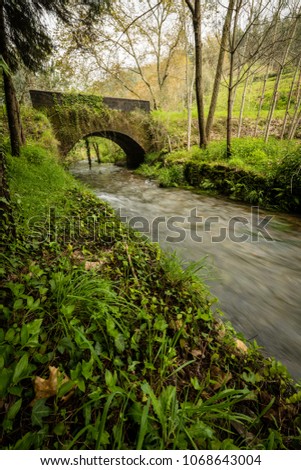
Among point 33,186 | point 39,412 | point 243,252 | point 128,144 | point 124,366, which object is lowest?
point 243,252

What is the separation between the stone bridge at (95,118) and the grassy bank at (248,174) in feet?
14.2

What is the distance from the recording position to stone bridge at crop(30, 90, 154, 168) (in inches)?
374

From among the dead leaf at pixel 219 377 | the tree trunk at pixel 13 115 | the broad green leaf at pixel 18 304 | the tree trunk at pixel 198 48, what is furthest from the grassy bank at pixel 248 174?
the broad green leaf at pixel 18 304

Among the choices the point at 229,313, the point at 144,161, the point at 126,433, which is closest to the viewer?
the point at 126,433

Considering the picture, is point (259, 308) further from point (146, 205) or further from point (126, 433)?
point (146, 205)

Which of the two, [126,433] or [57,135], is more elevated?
[57,135]

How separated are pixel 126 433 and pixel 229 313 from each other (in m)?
1.71

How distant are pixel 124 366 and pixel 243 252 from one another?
10.7ft

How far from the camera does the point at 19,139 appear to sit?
542 centimetres

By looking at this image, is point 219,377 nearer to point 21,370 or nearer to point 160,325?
point 160,325

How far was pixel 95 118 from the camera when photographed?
36.6 ft

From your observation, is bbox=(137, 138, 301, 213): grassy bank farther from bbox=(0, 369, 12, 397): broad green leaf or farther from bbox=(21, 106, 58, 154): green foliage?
bbox=(0, 369, 12, 397): broad green leaf

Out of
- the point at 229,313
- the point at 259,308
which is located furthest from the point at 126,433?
the point at 259,308

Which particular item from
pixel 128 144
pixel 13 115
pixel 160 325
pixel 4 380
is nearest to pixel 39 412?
pixel 4 380
